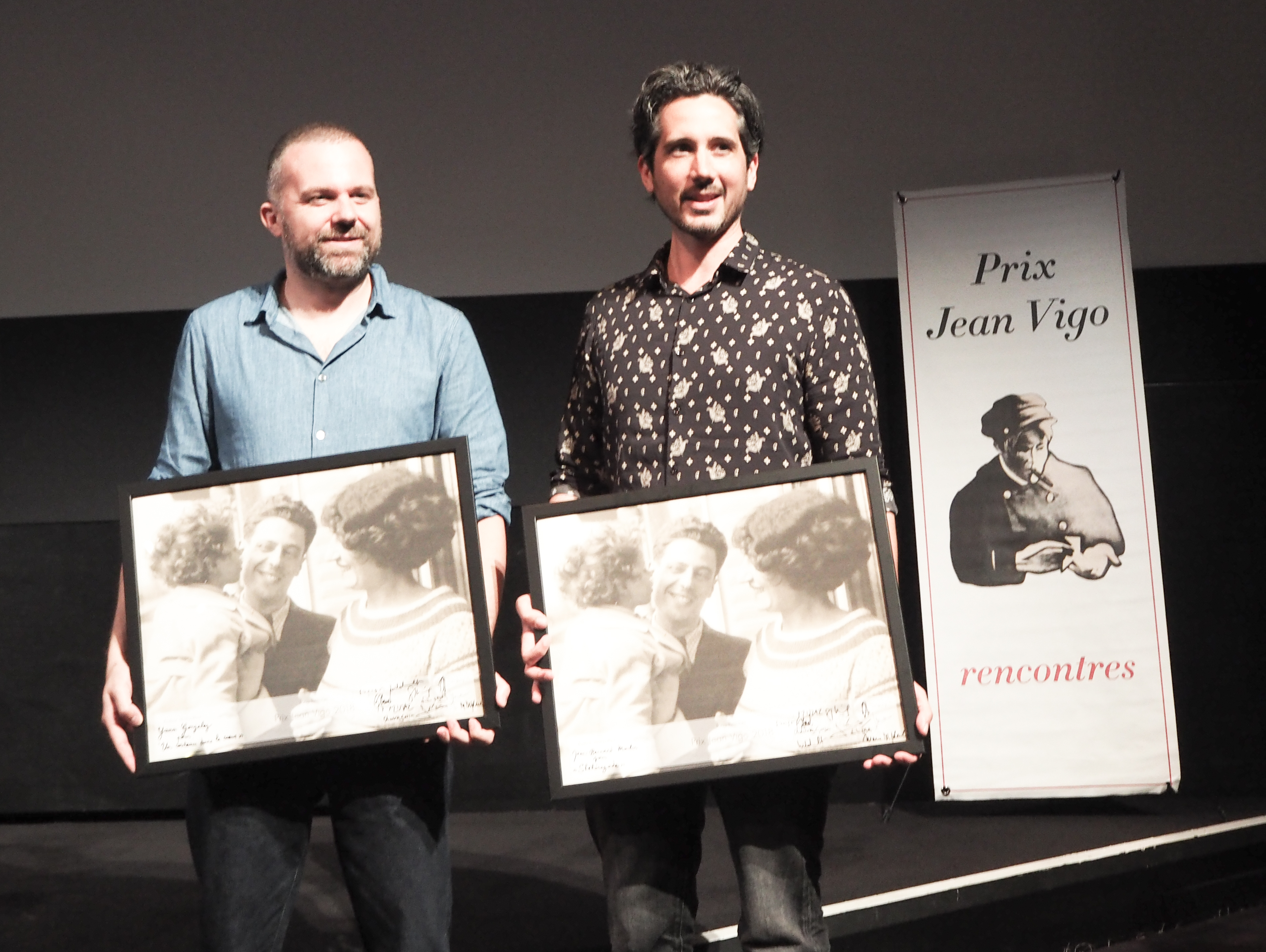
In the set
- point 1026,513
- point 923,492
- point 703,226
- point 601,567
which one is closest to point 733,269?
point 703,226

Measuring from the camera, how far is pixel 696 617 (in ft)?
4.66

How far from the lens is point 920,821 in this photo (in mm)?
3193

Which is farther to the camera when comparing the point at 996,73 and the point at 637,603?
the point at 996,73

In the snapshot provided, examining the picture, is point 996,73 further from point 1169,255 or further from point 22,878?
point 22,878

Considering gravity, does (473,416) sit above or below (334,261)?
below

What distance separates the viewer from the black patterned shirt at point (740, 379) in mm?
1551

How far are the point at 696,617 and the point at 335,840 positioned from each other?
0.56 metres

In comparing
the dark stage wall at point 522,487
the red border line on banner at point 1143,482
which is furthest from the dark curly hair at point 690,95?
the red border line on banner at point 1143,482

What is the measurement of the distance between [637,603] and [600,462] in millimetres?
394

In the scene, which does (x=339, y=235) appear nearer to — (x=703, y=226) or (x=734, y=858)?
(x=703, y=226)

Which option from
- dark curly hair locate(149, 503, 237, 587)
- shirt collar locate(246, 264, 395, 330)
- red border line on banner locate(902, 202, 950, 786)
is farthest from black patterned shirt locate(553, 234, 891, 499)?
red border line on banner locate(902, 202, 950, 786)

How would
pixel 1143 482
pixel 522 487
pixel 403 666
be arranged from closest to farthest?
pixel 403 666 → pixel 1143 482 → pixel 522 487

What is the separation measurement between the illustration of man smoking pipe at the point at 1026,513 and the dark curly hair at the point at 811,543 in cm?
179

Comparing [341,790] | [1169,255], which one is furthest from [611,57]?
[341,790]
